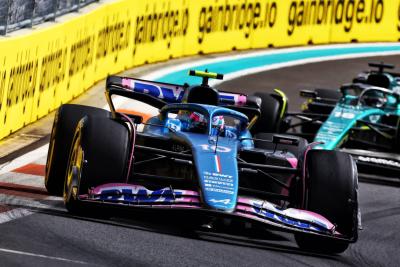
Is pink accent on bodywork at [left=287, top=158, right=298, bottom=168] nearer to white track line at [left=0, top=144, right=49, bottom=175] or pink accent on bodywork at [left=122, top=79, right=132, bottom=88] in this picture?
pink accent on bodywork at [left=122, top=79, right=132, bottom=88]

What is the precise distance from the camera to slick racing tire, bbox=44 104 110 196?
11648mm

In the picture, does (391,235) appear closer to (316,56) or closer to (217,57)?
(217,57)

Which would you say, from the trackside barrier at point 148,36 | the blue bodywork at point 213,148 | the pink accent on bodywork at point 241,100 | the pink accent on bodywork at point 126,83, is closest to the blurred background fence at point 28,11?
the trackside barrier at point 148,36

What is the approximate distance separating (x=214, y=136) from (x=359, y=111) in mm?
6787

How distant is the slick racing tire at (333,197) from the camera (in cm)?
1048

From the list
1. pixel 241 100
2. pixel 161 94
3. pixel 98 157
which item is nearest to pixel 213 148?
pixel 98 157

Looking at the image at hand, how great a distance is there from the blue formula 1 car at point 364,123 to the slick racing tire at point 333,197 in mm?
5498

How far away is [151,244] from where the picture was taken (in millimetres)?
9797

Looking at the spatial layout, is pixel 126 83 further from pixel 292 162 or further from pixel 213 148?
pixel 213 148

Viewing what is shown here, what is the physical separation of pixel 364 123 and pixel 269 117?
4.59ft

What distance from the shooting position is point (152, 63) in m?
25.7

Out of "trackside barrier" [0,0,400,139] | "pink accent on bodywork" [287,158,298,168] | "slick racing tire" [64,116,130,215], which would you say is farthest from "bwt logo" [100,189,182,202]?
"trackside barrier" [0,0,400,139]

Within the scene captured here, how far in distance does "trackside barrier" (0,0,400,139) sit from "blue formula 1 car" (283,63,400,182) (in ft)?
11.8

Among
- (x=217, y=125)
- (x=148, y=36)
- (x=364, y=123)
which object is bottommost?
(x=148, y=36)
